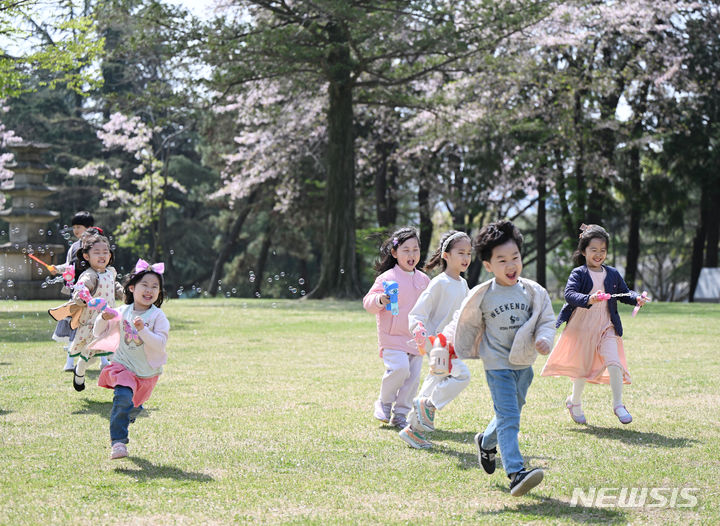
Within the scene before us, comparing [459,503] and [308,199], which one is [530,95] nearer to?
[308,199]

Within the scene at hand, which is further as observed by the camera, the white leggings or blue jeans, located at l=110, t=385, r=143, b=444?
the white leggings

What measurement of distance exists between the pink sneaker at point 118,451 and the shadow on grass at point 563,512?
2.43 metres

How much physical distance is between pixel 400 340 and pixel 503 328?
81.1 inches

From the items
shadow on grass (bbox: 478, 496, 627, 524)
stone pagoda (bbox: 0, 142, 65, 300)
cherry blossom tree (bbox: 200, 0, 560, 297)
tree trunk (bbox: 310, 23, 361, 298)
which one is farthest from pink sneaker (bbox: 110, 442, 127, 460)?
stone pagoda (bbox: 0, 142, 65, 300)

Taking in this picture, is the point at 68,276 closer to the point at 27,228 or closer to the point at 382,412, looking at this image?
the point at 382,412

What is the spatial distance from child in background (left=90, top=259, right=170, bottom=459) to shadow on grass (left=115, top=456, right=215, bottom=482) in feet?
1.11

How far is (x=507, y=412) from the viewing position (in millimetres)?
5109

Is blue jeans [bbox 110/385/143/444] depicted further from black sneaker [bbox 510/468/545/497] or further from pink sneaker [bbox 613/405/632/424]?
pink sneaker [bbox 613/405/632/424]

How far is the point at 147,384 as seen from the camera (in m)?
6.22

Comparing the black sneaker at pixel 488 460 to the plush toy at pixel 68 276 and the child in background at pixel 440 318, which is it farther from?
the plush toy at pixel 68 276

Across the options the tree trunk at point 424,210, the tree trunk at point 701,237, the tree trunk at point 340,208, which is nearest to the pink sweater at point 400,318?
the tree trunk at point 340,208

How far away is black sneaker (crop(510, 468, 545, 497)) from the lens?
475 centimetres

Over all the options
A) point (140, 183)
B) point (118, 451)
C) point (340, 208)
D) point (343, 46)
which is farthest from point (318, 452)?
point (140, 183)

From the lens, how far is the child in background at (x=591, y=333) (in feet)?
24.2
